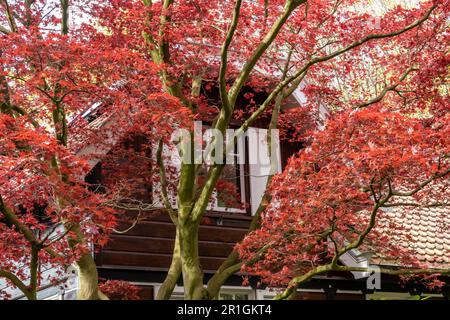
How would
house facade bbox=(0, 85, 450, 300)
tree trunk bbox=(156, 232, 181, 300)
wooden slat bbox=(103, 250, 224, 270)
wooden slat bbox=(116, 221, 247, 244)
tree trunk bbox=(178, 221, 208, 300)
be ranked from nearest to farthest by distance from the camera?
tree trunk bbox=(178, 221, 208, 300) → tree trunk bbox=(156, 232, 181, 300) → wooden slat bbox=(103, 250, 224, 270) → house facade bbox=(0, 85, 450, 300) → wooden slat bbox=(116, 221, 247, 244)

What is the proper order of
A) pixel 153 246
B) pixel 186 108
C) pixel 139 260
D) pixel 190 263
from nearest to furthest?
pixel 186 108
pixel 190 263
pixel 139 260
pixel 153 246

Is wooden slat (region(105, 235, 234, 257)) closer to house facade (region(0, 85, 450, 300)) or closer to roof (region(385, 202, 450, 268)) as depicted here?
house facade (region(0, 85, 450, 300))

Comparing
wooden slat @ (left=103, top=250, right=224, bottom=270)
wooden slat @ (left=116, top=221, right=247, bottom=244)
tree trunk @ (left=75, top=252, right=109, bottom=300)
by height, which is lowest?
Answer: tree trunk @ (left=75, top=252, right=109, bottom=300)

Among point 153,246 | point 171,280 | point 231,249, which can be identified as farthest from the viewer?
point 231,249

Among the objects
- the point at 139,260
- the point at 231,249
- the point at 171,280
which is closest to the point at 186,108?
the point at 171,280

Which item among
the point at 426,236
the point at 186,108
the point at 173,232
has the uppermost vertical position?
the point at 186,108

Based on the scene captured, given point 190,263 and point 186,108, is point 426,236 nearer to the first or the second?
point 190,263

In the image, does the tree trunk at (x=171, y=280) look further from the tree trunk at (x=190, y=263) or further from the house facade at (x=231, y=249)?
the house facade at (x=231, y=249)

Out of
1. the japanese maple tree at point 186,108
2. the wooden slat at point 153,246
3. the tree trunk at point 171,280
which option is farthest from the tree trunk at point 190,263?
the wooden slat at point 153,246

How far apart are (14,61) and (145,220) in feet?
13.6

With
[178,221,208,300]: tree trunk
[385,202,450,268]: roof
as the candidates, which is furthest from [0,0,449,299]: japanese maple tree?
[385,202,450,268]: roof

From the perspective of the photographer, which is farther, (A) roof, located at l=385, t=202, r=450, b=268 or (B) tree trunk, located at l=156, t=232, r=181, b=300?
(A) roof, located at l=385, t=202, r=450, b=268

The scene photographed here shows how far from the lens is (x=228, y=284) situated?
45.7 feet

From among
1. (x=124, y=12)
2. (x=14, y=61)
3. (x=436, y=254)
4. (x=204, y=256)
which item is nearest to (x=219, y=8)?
(x=124, y=12)
